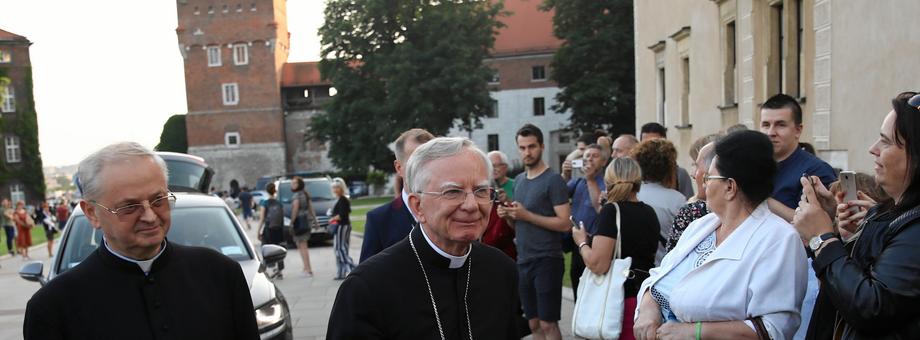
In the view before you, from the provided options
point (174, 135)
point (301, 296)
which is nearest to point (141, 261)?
point (301, 296)

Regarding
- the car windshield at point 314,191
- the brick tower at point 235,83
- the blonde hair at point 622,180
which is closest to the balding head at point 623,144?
the blonde hair at point 622,180

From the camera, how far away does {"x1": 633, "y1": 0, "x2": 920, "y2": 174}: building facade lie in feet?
27.5

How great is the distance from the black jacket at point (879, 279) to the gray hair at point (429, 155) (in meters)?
Result: 1.27

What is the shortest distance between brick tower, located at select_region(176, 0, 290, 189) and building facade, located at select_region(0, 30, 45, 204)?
39.5 feet

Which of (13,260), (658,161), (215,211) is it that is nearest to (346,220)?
(215,211)

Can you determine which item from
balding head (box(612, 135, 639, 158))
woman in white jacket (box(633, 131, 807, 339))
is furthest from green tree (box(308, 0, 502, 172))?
woman in white jacket (box(633, 131, 807, 339))

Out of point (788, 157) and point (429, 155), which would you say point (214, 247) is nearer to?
point (429, 155)

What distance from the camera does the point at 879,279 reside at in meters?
2.30

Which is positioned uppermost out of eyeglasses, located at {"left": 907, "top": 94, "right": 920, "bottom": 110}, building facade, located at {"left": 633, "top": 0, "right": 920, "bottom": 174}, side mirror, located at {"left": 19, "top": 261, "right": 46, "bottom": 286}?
building facade, located at {"left": 633, "top": 0, "right": 920, "bottom": 174}

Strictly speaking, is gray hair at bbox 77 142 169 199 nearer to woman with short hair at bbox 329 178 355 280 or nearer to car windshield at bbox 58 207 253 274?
car windshield at bbox 58 207 253 274

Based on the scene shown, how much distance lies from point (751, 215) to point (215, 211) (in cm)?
511

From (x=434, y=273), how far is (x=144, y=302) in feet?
3.53

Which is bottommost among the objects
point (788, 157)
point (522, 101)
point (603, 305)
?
point (603, 305)

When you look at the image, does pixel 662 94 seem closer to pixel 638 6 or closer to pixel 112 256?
pixel 638 6
